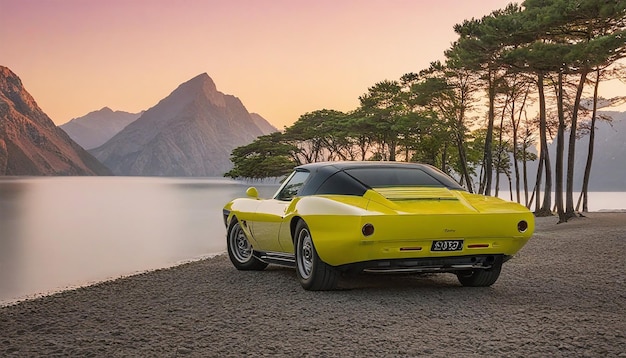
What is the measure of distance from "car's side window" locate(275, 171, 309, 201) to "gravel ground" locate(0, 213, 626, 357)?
111cm

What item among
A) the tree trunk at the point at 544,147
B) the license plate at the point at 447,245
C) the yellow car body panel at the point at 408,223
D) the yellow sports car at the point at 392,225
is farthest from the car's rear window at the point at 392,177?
the tree trunk at the point at 544,147

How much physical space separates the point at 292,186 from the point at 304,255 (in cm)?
112

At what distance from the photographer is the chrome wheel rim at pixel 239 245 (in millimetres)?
10688

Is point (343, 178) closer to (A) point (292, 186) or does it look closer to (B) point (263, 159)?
(A) point (292, 186)

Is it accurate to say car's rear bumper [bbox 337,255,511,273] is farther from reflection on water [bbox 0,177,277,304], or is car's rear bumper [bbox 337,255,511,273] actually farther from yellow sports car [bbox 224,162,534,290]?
reflection on water [bbox 0,177,277,304]

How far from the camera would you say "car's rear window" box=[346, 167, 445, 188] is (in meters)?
8.21

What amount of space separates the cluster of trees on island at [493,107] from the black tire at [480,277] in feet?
58.1

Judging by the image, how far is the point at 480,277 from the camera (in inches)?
336

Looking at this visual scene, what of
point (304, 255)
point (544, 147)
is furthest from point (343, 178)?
point (544, 147)

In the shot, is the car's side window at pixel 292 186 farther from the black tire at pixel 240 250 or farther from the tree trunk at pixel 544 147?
the tree trunk at pixel 544 147

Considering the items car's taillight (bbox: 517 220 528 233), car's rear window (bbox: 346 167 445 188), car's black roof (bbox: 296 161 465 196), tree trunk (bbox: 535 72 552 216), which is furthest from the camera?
tree trunk (bbox: 535 72 552 216)

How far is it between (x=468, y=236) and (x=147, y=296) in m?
3.78

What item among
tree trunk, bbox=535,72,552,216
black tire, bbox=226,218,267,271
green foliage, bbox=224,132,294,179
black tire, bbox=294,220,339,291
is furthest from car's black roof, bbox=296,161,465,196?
green foliage, bbox=224,132,294,179

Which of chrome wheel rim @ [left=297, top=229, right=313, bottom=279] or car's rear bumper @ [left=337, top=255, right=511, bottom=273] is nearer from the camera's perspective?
car's rear bumper @ [left=337, top=255, right=511, bottom=273]
